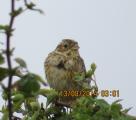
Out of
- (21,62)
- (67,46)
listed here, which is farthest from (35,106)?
(67,46)

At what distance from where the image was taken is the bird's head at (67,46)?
19.7 feet

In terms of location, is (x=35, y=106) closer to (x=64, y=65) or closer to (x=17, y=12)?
(x=64, y=65)

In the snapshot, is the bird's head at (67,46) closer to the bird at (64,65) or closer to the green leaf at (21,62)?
the bird at (64,65)

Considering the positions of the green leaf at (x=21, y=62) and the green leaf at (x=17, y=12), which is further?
the green leaf at (x=21, y=62)

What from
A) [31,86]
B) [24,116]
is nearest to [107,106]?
[24,116]

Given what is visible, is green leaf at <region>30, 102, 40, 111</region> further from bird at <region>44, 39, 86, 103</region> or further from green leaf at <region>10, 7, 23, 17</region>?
green leaf at <region>10, 7, 23, 17</region>

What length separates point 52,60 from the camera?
5840 millimetres

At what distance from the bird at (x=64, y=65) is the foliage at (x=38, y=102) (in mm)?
1724

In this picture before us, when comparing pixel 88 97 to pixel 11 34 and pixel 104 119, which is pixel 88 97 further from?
pixel 11 34

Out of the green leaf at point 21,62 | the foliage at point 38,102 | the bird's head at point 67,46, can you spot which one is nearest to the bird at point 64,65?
the bird's head at point 67,46

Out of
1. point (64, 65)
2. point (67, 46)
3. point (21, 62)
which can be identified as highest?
point (67, 46)

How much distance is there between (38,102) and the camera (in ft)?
11.8

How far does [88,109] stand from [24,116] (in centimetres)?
68

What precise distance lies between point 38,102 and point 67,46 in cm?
259
